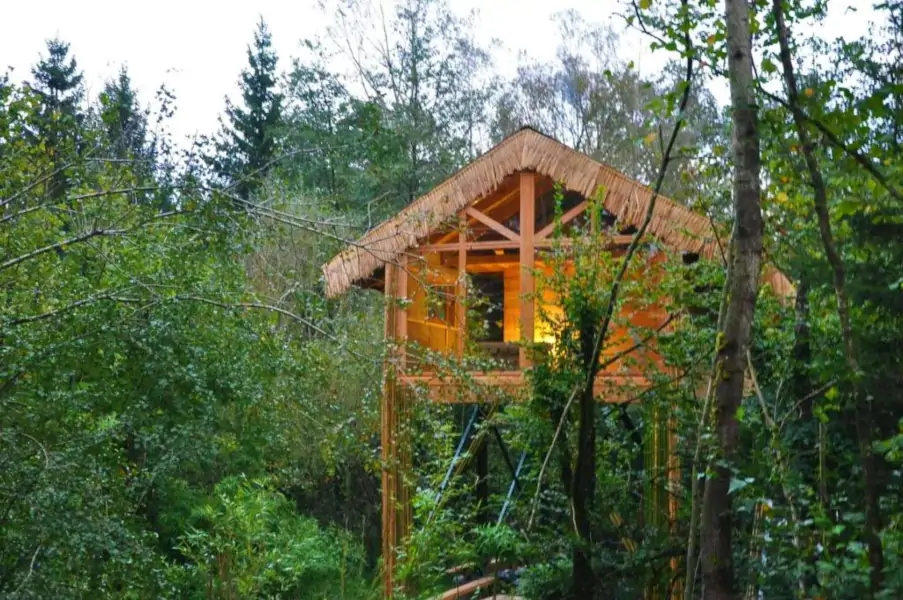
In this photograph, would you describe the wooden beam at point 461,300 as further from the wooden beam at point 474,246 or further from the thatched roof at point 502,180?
the thatched roof at point 502,180

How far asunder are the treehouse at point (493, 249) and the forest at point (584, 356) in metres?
0.32

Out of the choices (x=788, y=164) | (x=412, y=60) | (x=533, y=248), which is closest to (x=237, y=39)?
(x=412, y=60)

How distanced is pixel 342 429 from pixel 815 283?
3.19 meters

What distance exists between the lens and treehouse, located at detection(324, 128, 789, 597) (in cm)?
683

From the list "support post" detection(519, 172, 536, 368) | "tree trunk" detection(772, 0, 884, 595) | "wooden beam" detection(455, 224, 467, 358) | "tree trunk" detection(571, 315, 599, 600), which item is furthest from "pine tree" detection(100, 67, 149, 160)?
"tree trunk" detection(772, 0, 884, 595)

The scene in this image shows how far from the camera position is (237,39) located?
23.2 metres

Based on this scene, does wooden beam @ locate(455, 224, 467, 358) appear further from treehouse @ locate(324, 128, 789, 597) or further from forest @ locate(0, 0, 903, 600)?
forest @ locate(0, 0, 903, 600)

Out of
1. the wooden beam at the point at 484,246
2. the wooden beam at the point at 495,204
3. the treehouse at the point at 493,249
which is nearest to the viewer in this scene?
the treehouse at the point at 493,249

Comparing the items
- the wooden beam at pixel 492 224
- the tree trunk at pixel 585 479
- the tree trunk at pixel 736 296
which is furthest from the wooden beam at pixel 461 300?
the tree trunk at pixel 736 296

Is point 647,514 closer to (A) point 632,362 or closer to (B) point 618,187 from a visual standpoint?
(A) point 632,362

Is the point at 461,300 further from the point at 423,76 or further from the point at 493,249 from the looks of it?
the point at 423,76

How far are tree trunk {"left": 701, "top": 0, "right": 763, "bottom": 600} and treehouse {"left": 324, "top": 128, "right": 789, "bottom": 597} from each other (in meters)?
3.07

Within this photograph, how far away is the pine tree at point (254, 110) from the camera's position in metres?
21.1

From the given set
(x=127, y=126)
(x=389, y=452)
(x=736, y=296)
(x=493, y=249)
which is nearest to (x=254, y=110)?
(x=493, y=249)
